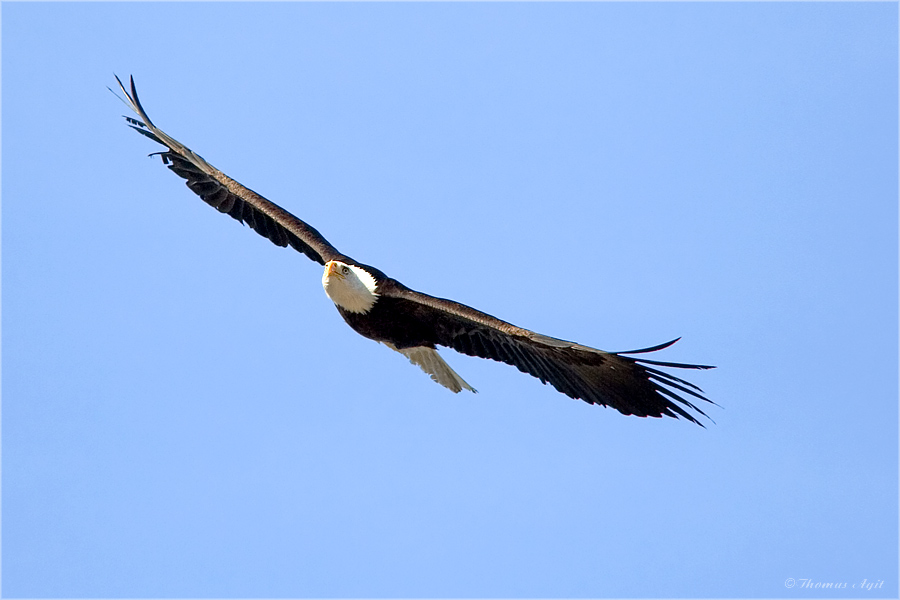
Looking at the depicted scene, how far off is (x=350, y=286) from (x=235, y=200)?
1.49m

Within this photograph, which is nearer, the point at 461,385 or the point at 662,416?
the point at 662,416

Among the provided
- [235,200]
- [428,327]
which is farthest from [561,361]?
[235,200]

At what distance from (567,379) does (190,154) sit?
3.51 meters

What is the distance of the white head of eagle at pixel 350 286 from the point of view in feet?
30.7

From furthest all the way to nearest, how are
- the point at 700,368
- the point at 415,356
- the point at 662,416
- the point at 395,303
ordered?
1. the point at 415,356
2. the point at 395,303
3. the point at 662,416
4. the point at 700,368

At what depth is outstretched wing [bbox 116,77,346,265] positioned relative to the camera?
9867 millimetres

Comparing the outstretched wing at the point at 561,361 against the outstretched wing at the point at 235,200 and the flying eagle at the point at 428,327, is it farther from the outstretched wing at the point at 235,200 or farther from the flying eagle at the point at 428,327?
the outstretched wing at the point at 235,200

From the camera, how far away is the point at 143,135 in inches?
404

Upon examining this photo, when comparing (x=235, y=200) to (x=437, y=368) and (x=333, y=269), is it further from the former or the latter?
(x=437, y=368)

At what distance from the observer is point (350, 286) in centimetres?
941

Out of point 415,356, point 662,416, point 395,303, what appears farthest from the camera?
point 415,356

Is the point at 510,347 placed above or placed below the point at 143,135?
below

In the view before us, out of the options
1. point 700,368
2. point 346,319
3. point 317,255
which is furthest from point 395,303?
point 700,368

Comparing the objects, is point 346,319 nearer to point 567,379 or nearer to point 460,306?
point 460,306
